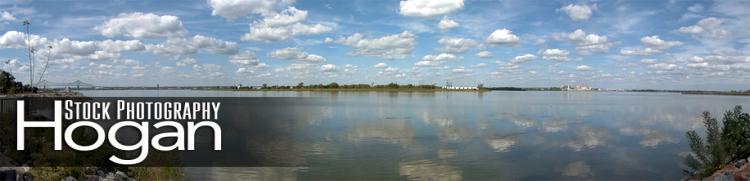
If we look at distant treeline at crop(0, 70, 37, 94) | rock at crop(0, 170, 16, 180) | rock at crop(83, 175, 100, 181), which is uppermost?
distant treeline at crop(0, 70, 37, 94)

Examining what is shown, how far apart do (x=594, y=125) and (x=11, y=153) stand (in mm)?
39818

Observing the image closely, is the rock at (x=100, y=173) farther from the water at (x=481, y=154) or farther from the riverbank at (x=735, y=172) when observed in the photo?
the riverbank at (x=735, y=172)

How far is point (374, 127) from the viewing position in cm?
3903

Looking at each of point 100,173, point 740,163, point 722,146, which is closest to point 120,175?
point 100,173

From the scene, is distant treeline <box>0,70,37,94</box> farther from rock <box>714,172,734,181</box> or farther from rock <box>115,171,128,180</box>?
rock <box>714,172,734,181</box>

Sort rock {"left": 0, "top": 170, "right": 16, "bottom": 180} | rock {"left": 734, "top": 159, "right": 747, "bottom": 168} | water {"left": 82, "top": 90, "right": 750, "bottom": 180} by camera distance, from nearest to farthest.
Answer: rock {"left": 0, "top": 170, "right": 16, "bottom": 180} < rock {"left": 734, "top": 159, "right": 747, "bottom": 168} < water {"left": 82, "top": 90, "right": 750, "bottom": 180}

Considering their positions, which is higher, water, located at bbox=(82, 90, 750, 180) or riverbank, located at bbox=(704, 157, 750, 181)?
riverbank, located at bbox=(704, 157, 750, 181)

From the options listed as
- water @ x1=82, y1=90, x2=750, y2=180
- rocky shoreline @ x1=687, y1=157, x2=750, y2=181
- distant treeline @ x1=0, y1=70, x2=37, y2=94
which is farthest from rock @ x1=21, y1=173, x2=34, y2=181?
distant treeline @ x1=0, y1=70, x2=37, y2=94

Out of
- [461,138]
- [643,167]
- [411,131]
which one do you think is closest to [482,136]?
[461,138]

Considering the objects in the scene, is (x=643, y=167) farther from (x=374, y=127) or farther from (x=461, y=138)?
(x=374, y=127)

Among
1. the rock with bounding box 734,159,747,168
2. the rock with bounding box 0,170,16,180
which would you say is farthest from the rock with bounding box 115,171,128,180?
the rock with bounding box 734,159,747,168

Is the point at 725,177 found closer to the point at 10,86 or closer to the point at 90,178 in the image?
the point at 90,178

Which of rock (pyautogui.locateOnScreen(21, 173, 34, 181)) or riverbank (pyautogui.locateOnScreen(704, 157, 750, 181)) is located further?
riverbank (pyautogui.locateOnScreen(704, 157, 750, 181))

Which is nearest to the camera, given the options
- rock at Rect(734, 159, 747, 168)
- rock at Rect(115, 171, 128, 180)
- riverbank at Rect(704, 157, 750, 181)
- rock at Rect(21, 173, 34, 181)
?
rock at Rect(21, 173, 34, 181)
